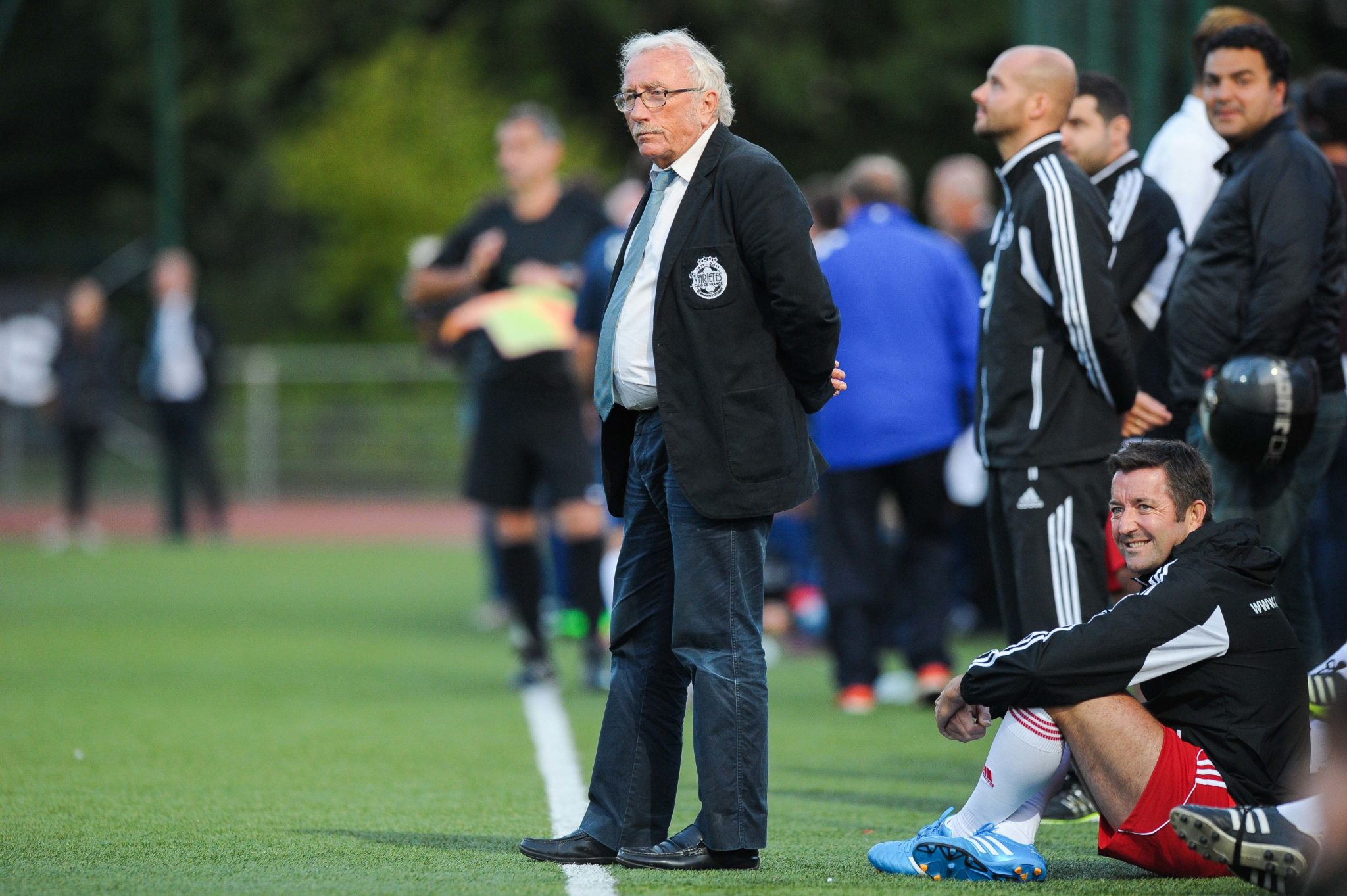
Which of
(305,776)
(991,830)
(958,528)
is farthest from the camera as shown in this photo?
(958,528)

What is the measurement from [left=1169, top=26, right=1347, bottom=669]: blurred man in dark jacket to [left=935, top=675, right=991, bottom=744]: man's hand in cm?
140

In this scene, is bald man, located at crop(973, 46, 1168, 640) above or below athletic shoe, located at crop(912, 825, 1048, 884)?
above

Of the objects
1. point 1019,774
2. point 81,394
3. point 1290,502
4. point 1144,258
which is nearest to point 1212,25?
point 1144,258

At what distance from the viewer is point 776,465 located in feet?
15.3

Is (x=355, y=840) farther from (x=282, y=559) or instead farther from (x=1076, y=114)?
(x=282, y=559)

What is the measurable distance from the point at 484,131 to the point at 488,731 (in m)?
20.4

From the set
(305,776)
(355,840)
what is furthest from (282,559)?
(355,840)

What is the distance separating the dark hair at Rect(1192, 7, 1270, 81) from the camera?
586 centimetres

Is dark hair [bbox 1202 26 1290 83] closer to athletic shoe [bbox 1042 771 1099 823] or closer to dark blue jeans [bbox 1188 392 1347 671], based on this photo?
dark blue jeans [bbox 1188 392 1347 671]

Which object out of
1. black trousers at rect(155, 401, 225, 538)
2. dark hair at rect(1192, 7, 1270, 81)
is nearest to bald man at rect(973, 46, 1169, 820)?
dark hair at rect(1192, 7, 1270, 81)

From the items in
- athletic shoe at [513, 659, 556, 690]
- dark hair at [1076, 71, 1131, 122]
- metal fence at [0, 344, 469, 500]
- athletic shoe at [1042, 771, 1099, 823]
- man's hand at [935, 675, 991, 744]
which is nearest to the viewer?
man's hand at [935, 675, 991, 744]

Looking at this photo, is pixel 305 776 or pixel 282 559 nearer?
pixel 305 776

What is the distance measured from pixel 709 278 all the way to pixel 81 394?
15.5 metres

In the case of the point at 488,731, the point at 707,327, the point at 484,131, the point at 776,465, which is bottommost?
the point at 488,731
